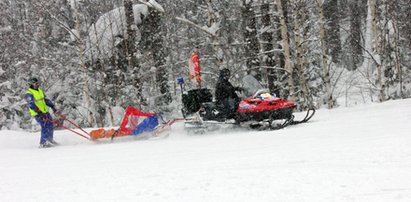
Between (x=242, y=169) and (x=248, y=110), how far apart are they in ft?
13.4

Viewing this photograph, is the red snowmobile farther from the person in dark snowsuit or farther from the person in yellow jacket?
the person in yellow jacket

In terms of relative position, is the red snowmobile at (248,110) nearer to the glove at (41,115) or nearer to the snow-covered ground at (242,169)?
the snow-covered ground at (242,169)

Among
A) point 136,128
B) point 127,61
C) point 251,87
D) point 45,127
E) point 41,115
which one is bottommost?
point 136,128

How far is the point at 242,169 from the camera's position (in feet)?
14.7

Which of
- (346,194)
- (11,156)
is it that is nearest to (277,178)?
(346,194)

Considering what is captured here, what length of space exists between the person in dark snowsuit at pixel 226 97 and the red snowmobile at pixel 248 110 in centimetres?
6

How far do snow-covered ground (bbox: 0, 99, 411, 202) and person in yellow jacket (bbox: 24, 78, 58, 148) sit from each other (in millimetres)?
1370

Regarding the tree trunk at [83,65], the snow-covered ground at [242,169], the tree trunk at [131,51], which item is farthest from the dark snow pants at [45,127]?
the tree trunk at [131,51]

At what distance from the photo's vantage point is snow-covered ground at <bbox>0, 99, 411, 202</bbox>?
3.55 m

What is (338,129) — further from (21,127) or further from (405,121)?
(21,127)

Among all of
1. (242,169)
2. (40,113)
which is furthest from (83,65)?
(242,169)

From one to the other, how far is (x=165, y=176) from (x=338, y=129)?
3.54 metres

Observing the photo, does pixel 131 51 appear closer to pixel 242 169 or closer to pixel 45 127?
pixel 45 127

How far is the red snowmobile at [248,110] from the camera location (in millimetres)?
8375
